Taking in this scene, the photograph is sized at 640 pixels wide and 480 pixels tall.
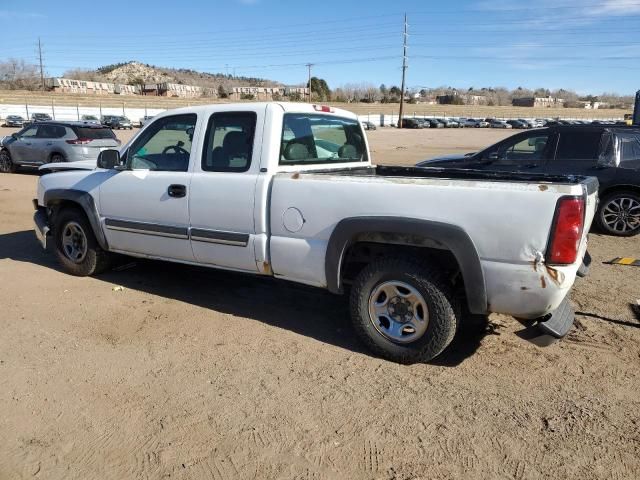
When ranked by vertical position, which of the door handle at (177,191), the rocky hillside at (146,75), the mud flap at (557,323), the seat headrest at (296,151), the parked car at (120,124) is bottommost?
the parked car at (120,124)

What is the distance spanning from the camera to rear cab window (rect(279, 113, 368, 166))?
4.78 meters

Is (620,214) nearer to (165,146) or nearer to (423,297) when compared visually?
(423,297)

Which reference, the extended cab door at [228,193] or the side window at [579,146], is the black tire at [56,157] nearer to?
the extended cab door at [228,193]

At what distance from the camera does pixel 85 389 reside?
3.69m

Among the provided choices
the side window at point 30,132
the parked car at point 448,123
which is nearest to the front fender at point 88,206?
the side window at point 30,132

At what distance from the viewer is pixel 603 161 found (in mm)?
8516

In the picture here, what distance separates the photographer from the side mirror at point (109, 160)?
540 centimetres

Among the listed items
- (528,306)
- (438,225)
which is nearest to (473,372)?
(528,306)

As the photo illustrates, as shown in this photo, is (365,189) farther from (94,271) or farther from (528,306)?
(94,271)

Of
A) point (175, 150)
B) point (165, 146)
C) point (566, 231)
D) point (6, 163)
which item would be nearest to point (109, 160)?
point (165, 146)

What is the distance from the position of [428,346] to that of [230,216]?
6.41ft

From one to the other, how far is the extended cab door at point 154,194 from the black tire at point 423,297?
5.98ft

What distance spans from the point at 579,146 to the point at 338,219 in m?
6.21

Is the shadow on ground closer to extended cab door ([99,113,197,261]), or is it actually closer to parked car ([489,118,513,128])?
extended cab door ([99,113,197,261])
